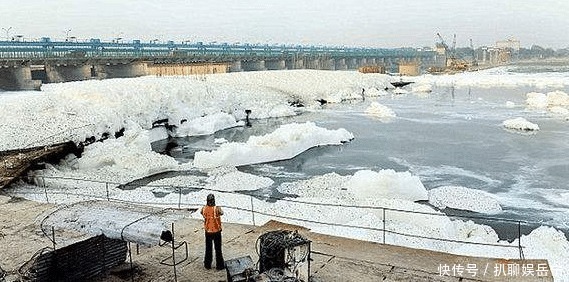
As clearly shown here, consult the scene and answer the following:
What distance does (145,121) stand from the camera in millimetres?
26297

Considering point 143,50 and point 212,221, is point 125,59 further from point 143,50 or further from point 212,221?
point 212,221

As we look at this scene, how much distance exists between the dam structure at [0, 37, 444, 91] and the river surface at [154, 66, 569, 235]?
19394 millimetres

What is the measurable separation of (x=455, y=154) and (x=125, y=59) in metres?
39.1

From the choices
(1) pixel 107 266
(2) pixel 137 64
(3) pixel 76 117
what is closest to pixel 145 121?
(3) pixel 76 117

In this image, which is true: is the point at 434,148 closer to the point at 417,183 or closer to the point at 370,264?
the point at 417,183

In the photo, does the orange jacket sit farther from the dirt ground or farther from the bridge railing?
the bridge railing

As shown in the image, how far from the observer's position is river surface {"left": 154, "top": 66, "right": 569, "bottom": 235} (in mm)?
15492

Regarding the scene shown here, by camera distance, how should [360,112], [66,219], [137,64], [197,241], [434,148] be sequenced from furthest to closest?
1. [137,64]
2. [360,112]
3. [434,148]
4. [197,241]
5. [66,219]

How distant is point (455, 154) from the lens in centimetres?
2120

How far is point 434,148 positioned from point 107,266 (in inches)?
703

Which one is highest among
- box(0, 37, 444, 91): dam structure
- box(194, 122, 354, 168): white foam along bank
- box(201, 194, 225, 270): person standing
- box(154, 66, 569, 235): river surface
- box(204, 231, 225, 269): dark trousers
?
box(0, 37, 444, 91): dam structure

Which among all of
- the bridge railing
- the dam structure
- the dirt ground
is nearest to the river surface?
the dirt ground

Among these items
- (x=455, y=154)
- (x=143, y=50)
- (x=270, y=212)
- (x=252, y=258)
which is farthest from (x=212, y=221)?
(x=143, y=50)

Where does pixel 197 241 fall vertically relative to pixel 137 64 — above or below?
below
